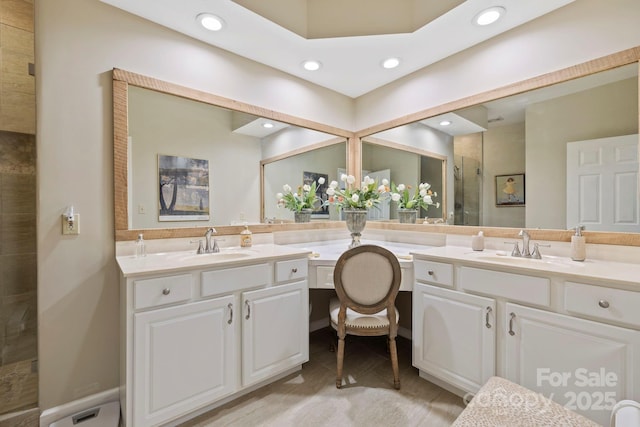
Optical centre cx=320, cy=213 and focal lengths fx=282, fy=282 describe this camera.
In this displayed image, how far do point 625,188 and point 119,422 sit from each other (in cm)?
313

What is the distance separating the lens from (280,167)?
2592mm

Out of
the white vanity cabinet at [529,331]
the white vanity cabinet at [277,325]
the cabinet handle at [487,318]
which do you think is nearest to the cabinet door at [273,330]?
the white vanity cabinet at [277,325]

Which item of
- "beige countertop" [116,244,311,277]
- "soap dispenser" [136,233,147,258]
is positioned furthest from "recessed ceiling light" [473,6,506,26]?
"soap dispenser" [136,233,147,258]

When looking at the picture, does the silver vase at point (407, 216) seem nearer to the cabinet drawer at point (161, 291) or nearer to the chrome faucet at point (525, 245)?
the chrome faucet at point (525, 245)

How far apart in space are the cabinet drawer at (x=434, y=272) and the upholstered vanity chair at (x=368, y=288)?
219 mm

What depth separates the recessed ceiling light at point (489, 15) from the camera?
5.73ft

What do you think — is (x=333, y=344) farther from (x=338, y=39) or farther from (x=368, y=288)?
(x=338, y=39)

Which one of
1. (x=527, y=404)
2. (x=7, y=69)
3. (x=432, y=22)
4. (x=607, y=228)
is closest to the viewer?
(x=527, y=404)

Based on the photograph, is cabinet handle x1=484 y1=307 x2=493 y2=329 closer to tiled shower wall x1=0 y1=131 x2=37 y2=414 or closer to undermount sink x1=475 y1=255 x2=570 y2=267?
undermount sink x1=475 y1=255 x2=570 y2=267

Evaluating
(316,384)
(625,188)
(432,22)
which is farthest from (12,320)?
(625,188)

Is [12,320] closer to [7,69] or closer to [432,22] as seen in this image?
[7,69]

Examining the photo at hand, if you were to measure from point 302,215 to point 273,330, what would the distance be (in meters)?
1.18

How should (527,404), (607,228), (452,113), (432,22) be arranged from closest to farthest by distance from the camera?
1. (527,404)
2. (607,228)
3. (432,22)
4. (452,113)

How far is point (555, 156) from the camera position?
1.84 m
